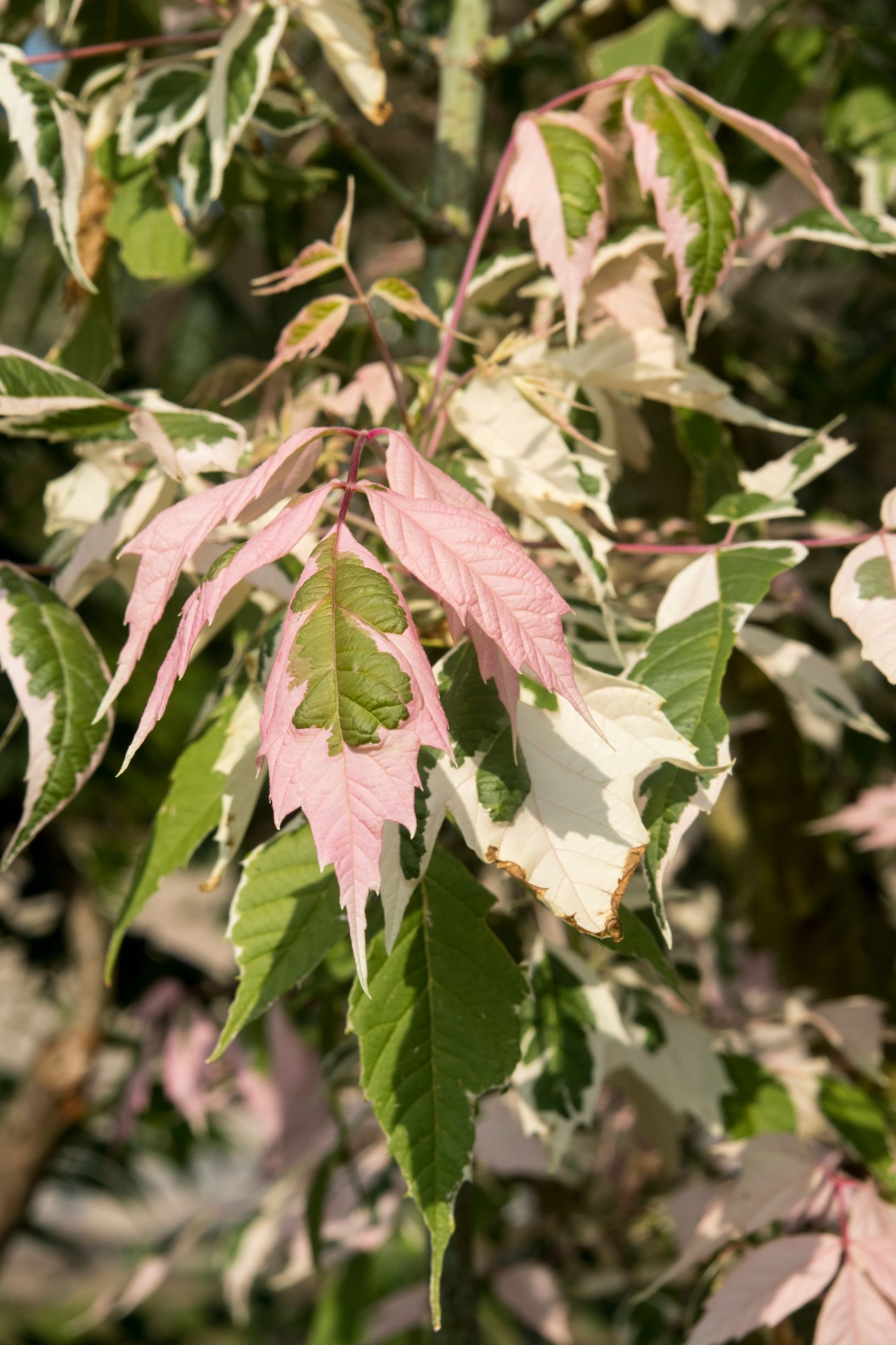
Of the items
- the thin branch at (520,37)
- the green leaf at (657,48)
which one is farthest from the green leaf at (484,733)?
the green leaf at (657,48)

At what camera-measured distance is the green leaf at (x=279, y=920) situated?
43 cm

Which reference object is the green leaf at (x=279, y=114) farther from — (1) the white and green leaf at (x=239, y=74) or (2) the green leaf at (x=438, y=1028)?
(2) the green leaf at (x=438, y=1028)

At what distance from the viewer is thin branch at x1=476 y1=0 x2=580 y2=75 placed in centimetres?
65

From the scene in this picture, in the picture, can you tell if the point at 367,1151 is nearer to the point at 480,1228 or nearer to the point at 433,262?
the point at 480,1228

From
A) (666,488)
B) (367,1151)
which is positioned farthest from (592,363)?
(367,1151)

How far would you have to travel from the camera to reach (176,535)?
385mm

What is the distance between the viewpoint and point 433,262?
702 mm

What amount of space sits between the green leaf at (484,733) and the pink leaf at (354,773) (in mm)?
76

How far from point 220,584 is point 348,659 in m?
0.05

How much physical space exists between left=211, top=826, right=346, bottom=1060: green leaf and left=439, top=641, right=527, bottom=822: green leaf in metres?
0.08

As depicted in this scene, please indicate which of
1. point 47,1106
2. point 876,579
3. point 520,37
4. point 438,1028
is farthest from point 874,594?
point 47,1106

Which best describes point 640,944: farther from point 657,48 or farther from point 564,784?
point 657,48

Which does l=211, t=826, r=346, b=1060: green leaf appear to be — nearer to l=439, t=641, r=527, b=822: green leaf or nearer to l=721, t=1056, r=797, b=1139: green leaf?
l=439, t=641, r=527, b=822: green leaf

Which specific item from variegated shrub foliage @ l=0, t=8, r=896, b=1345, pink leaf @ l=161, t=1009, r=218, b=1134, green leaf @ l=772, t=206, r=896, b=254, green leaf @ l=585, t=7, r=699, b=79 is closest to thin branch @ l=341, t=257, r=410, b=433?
variegated shrub foliage @ l=0, t=8, r=896, b=1345
